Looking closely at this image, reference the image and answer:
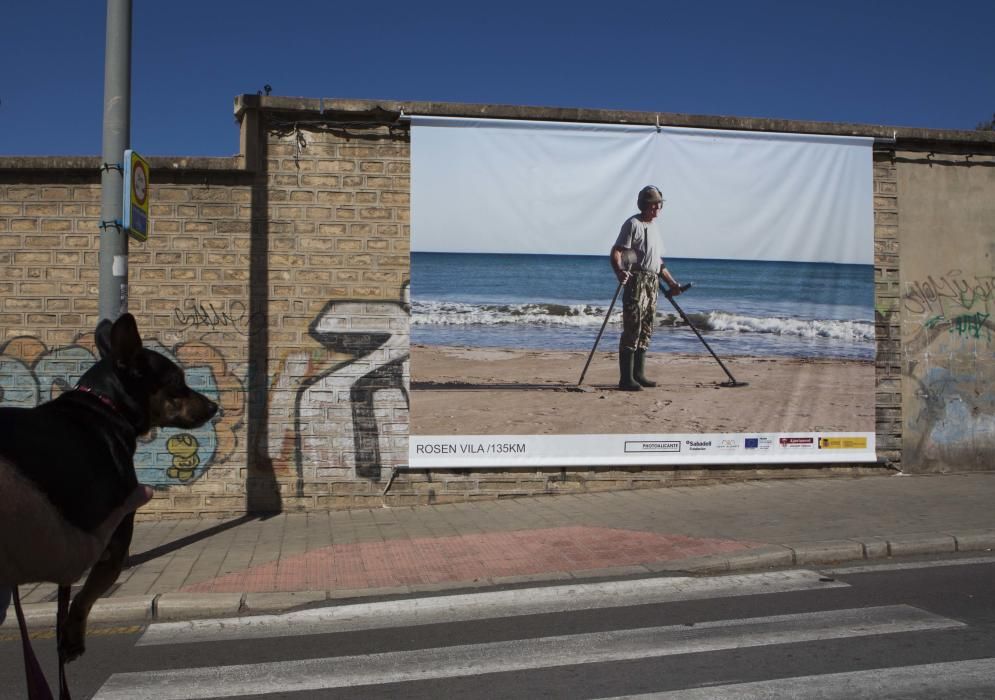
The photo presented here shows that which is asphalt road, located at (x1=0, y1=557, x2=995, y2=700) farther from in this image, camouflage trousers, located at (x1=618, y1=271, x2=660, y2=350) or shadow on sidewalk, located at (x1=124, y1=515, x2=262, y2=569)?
camouflage trousers, located at (x1=618, y1=271, x2=660, y2=350)

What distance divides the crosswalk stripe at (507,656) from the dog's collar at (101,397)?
2659 mm

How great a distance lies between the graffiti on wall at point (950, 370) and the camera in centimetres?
1143

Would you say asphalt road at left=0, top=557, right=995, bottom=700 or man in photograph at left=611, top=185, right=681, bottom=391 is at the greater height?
man in photograph at left=611, top=185, right=681, bottom=391

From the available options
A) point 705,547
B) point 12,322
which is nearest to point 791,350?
point 705,547

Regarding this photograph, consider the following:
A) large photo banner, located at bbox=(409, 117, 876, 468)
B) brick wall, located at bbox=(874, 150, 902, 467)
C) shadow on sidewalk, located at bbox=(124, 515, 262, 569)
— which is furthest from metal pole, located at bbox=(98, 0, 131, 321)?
brick wall, located at bbox=(874, 150, 902, 467)

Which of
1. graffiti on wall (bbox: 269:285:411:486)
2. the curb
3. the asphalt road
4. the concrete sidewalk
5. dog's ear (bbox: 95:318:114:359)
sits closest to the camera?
dog's ear (bbox: 95:318:114:359)

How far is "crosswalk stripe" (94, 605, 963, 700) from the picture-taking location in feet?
15.5

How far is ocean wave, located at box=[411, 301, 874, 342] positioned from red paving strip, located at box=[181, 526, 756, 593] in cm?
303

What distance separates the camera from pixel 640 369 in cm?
1088

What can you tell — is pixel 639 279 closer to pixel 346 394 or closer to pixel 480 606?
pixel 346 394

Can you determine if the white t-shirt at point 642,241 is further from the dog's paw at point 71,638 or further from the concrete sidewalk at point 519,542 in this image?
the dog's paw at point 71,638

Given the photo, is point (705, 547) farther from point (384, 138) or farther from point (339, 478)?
point (384, 138)

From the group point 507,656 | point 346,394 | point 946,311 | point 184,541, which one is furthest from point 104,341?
point 946,311

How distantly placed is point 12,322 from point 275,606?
551cm
